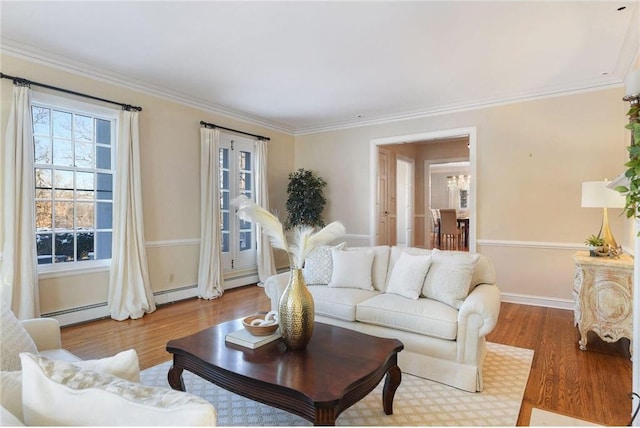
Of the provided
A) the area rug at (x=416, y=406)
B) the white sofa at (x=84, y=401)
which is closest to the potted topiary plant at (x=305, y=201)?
the area rug at (x=416, y=406)

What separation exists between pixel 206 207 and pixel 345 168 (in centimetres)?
251

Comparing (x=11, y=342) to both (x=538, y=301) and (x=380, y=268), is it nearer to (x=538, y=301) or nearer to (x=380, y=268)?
(x=380, y=268)

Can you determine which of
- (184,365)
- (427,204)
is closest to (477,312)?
(184,365)

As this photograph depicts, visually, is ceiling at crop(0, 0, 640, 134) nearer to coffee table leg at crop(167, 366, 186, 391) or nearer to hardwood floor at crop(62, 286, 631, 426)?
coffee table leg at crop(167, 366, 186, 391)

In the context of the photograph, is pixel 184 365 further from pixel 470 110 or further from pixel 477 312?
pixel 470 110

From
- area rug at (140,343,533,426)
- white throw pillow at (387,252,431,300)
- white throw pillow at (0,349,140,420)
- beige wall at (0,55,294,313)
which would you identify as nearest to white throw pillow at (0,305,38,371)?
white throw pillow at (0,349,140,420)

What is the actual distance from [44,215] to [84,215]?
373 mm

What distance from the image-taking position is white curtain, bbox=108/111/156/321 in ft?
13.4

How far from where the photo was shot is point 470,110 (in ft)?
16.6

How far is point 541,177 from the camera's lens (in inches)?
180

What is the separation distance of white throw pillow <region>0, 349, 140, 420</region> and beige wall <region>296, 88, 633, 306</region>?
4634mm

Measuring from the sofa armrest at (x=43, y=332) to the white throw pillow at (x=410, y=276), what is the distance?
2.33 meters

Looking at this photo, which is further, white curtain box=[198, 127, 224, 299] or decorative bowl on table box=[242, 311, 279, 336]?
white curtain box=[198, 127, 224, 299]

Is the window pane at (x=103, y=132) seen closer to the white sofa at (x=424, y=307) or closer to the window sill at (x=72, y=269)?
the window sill at (x=72, y=269)
